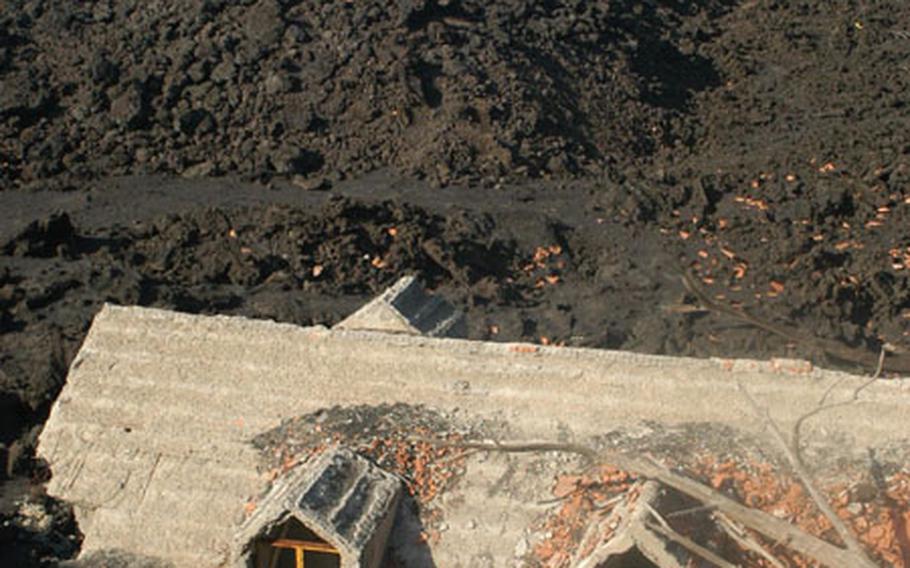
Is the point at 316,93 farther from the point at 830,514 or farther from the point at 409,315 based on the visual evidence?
the point at 830,514

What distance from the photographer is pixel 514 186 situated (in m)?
22.5

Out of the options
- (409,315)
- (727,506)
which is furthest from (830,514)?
(409,315)

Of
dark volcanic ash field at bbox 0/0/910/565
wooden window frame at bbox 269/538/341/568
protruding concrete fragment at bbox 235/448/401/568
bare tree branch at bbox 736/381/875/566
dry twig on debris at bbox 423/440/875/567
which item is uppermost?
bare tree branch at bbox 736/381/875/566

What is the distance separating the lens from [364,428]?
1190 centimetres

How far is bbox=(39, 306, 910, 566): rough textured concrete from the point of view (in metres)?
11.7

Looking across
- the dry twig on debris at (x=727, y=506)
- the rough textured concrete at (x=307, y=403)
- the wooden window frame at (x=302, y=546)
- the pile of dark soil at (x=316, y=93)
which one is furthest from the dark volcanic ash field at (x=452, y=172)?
the dry twig on debris at (x=727, y=506)

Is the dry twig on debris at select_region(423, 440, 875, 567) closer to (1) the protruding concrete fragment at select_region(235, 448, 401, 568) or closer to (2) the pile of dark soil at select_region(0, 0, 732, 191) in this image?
(1) the protruding concrete fragment at select_region(235, 448, 401, 568)

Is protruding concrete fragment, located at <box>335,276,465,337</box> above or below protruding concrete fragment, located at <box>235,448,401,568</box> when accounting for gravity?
below

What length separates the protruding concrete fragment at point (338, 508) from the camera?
10742 mm

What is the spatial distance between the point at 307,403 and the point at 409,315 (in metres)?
2.23

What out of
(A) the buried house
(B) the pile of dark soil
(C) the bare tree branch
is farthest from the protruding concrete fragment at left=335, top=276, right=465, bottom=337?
(B) the pile of dark soil

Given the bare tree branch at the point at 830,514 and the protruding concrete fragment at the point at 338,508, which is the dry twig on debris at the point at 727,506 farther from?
the protruding concrete fragment at the point at 338,508

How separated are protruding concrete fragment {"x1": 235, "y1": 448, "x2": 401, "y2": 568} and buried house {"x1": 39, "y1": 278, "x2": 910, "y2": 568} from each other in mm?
18

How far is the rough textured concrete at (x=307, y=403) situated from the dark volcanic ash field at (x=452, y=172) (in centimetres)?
423
